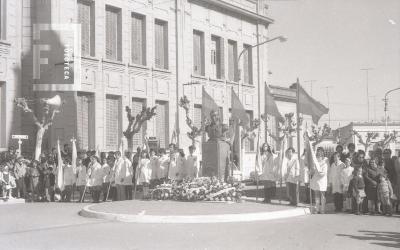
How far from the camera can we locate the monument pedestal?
19409mm

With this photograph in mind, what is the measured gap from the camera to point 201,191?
16031mm

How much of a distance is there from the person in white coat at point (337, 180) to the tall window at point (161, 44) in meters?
17.8

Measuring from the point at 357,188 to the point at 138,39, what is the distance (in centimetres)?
1876

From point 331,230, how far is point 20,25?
726 inches

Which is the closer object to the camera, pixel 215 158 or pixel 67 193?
pixel 215 158

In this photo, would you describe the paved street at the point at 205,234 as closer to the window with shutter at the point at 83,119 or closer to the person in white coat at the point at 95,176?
the person in white coat at the point at 95,176

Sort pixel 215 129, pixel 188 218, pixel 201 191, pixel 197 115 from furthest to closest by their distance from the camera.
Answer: pixel 197 115 < pixel 215 129 < pixel 201 191 < pixel 188 218

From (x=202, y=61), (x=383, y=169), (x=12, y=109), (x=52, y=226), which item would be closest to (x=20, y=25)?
(x=12, y=109)

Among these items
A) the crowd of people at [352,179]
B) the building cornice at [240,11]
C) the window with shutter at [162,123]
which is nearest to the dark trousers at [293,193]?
the crowd of people at [352,179]

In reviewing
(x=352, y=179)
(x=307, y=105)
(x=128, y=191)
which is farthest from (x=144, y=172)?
(x=352, y=179)

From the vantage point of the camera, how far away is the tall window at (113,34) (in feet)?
93.9

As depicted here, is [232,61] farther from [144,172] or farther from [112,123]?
[144,172]

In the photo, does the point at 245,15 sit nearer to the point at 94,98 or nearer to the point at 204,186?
the point at 94,98

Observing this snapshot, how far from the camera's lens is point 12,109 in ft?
79.0
